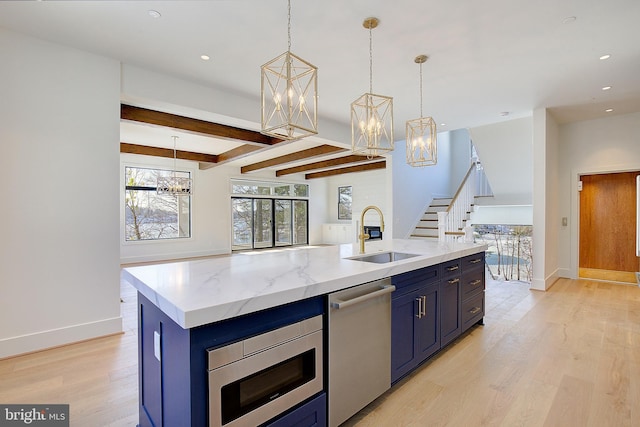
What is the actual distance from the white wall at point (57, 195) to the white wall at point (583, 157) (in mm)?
7104

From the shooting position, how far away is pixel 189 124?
4703 mm

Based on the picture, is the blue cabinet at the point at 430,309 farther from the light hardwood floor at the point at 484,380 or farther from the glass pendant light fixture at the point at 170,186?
the glass pendant light fixture at the point at 170,186

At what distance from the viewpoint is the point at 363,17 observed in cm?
251

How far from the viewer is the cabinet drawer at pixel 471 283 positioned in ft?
9.35

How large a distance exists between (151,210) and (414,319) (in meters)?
7.76

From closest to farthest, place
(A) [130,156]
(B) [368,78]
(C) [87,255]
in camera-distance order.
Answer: (C) [87,255]
(B) [368,78]
(A) [130,156]

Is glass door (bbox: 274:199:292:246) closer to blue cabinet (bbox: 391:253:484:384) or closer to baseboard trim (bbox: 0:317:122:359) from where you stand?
baseboard trim (bbox: 0:317:122:359)

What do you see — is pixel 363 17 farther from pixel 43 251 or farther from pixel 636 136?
pixel 636 136

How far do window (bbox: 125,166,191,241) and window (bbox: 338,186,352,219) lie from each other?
17.6 feet

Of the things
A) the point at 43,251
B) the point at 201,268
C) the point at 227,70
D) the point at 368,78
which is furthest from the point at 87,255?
the point at 368,78

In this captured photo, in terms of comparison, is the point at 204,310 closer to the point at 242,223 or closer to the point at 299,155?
the point at 299,155

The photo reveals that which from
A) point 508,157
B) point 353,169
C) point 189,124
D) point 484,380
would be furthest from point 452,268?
point 353,169

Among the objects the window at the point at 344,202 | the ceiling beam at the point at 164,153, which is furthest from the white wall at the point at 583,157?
the ceiling beam at the point at 164,153

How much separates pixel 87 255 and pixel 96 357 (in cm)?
98
